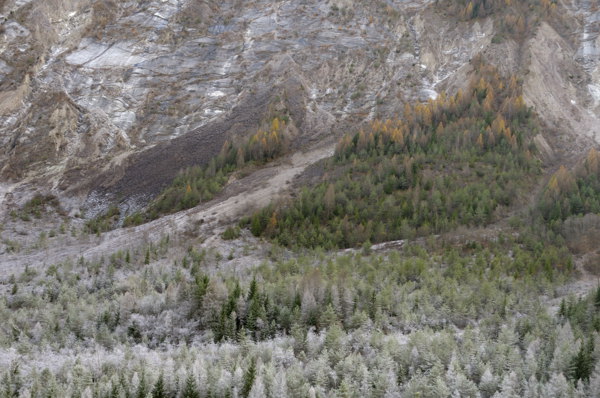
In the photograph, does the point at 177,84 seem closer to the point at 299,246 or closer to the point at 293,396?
the point at 299,246

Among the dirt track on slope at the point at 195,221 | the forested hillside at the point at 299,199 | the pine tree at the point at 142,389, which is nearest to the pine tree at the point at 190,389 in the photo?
the forested hillside at the point at 299,199

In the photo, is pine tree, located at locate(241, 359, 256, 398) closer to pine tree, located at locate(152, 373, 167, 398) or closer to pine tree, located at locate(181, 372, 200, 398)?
pine tree, located at locate(181, 372, 200, 398)

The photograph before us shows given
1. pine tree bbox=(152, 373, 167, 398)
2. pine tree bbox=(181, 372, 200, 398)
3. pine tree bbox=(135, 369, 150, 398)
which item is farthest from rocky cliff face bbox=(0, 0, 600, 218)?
pine tree bbox=(181, 372, 200, 398)

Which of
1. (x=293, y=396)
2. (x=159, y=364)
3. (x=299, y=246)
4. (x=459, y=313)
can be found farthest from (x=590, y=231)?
(x=159, y=364)

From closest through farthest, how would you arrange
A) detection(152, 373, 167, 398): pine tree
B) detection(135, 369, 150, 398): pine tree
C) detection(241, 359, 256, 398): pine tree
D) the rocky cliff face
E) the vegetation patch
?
detection(135, 369, 150, 398): pine tree → detection(152, 373, 167, 398): pine tree → detection(241, 359, 256, 398): pine tree → the vegetation patch → the rocky cliff face

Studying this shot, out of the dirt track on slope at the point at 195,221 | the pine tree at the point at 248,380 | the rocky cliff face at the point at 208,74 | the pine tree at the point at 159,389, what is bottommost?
the dirt track on slope at the point at 195,221

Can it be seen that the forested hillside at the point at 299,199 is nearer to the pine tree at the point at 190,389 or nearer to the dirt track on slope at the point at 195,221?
the pine tree at the point at 190,389

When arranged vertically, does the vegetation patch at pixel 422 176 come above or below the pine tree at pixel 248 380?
below

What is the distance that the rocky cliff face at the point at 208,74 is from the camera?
248 feet

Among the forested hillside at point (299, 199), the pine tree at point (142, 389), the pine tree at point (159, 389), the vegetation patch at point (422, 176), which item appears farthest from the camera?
the vegetation patch at point (422, 176)

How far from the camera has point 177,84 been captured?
9006cm

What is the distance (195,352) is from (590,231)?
43.1 m

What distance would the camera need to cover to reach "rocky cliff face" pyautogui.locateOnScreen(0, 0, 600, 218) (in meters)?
75.5

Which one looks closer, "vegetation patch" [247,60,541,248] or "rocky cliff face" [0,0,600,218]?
"vegetation patch" [247,60,541,248]
